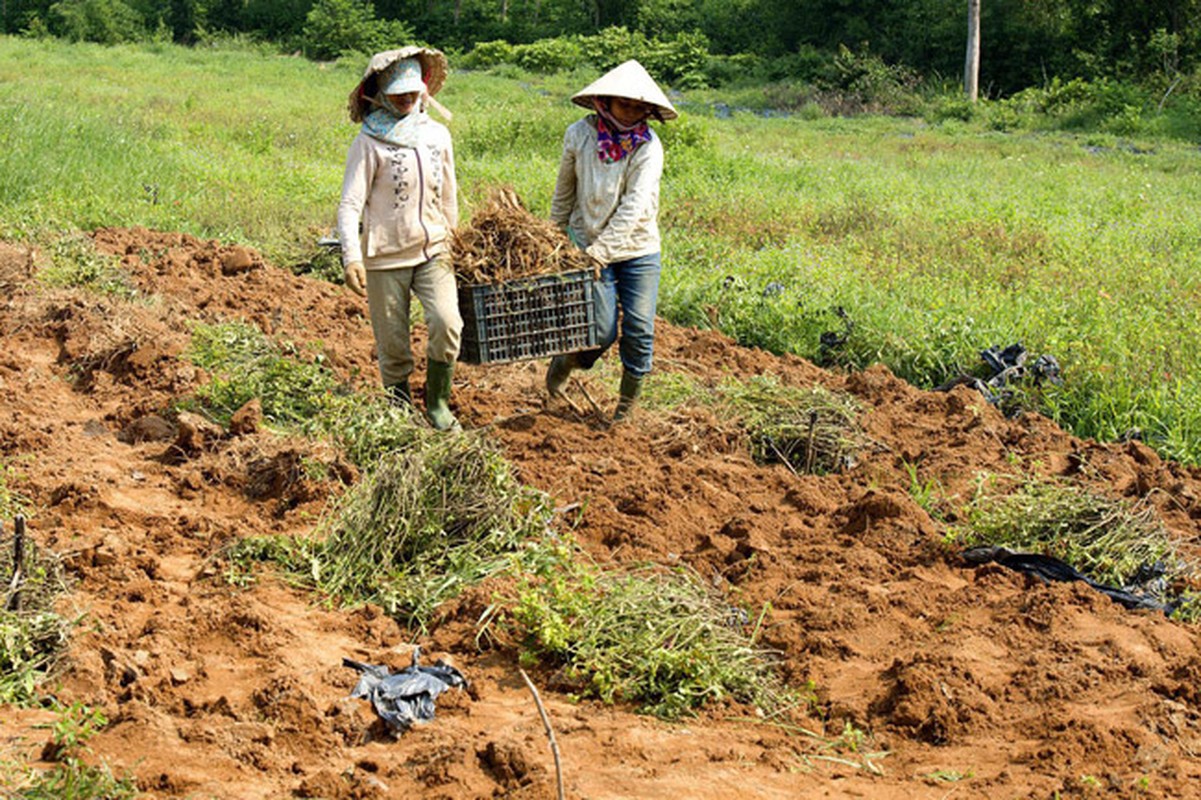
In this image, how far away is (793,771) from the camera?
12.6 feet

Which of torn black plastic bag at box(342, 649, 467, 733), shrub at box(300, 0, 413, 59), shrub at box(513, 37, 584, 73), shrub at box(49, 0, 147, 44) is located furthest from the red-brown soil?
shrub at box(49, 0, 147, 44)

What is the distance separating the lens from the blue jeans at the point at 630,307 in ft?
21.6

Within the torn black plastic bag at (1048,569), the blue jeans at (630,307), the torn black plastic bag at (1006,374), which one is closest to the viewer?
the torn black plastic bag at (1048,569)

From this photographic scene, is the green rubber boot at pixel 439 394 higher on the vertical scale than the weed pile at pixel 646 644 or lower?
higher

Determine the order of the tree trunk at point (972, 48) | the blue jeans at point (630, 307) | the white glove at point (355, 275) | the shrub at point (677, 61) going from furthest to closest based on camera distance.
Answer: the shrub at point (677, 61) → the tree trunk at point (972, 48) → the blue jeans at point (630, 307) → the white glove at point (355, 275)

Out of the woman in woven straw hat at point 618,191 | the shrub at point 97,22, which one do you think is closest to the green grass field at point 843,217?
the woman in woven straw hat at point 618,191

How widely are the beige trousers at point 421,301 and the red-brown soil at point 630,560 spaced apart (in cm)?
68

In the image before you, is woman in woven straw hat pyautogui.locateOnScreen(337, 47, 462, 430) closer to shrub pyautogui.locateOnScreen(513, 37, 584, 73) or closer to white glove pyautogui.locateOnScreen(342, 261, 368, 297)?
white glove pyautogui.locateOnScreen(342, 261, 368, 297)

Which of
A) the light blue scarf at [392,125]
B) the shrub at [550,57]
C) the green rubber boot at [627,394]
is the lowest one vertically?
the green rubber boot at [627,394]

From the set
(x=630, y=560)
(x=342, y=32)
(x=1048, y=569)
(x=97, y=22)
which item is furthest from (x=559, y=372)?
(x=97, y=22)

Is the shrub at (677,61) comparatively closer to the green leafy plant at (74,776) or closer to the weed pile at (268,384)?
the weed pile at (268,384)

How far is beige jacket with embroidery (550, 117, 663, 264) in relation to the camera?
6555 mm

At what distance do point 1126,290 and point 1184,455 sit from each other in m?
3.11

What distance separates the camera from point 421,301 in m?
6.20
